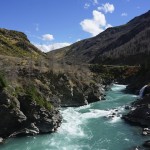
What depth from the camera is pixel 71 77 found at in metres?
91.7

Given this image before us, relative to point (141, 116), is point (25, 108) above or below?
above

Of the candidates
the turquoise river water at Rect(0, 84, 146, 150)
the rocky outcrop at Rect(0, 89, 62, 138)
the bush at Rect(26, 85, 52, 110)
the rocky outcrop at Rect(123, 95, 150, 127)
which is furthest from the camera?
the rocky outcrop at Rect(123, 95, 150, 127)

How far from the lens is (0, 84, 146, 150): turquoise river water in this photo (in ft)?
161

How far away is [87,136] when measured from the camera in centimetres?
5447

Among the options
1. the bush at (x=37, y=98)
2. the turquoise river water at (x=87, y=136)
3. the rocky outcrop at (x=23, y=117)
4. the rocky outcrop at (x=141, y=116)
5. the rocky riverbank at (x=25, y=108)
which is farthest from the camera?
the rocky outcrop at (x=141, y=116)

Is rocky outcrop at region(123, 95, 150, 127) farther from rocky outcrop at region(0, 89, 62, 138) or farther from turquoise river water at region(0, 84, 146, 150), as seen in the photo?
rocky outcrop at region(0, 89, 62, 138)

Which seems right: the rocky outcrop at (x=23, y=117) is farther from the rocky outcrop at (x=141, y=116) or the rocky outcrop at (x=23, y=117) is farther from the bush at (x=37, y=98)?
the rocky outcrop at (x=141, y=116)

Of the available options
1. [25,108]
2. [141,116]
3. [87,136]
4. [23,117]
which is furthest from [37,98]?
[141,116]

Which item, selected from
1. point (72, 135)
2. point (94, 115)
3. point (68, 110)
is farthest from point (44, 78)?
point (72, 135)

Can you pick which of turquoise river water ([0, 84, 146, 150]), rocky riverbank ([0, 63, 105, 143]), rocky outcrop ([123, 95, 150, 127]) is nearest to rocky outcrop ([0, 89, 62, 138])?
rocky riverbank ([0, 63, 105, 143])

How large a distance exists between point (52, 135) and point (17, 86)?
13.6 m

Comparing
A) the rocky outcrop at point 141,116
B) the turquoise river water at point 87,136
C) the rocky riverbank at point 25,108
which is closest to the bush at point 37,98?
the rocky riverbank at point 25,108

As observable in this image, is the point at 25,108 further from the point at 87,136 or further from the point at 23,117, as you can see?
the point at 87,136

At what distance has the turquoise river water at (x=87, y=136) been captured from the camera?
49.2 meters
